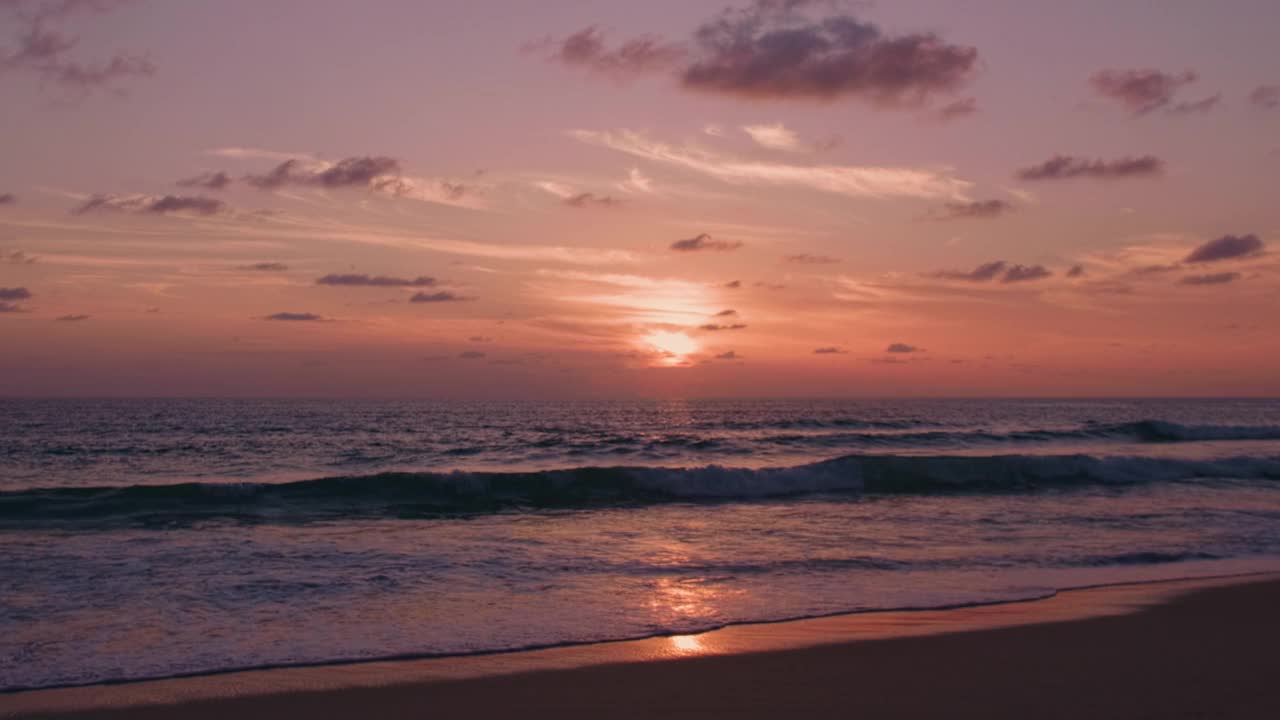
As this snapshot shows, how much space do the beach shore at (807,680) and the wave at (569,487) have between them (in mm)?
11512

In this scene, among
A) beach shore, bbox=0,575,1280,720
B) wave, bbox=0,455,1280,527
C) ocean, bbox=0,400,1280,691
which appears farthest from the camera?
wave, bbox=0,455,1280,527

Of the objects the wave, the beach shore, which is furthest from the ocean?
the beach shore

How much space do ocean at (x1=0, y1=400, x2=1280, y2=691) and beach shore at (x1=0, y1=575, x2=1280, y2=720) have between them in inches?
21.4

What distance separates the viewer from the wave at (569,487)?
19.3 metres

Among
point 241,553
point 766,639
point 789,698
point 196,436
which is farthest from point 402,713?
point 196,436

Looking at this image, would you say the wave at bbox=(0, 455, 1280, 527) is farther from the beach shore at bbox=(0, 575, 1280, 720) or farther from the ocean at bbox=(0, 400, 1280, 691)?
the beach shore at bbox=(0, 575, 1280, 720)

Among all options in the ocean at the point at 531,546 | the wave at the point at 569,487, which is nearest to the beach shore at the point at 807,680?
the ocean at the point at 531,546

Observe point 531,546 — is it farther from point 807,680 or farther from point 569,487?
point 569,487

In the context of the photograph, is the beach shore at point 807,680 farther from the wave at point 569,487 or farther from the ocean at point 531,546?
the wave at point 569,487

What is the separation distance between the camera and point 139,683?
7.21 metres

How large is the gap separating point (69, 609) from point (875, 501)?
17.3 m

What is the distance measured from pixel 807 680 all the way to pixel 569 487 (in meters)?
17.4

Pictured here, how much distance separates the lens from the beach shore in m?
6.60

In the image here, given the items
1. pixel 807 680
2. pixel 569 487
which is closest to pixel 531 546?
pixel 807 680
